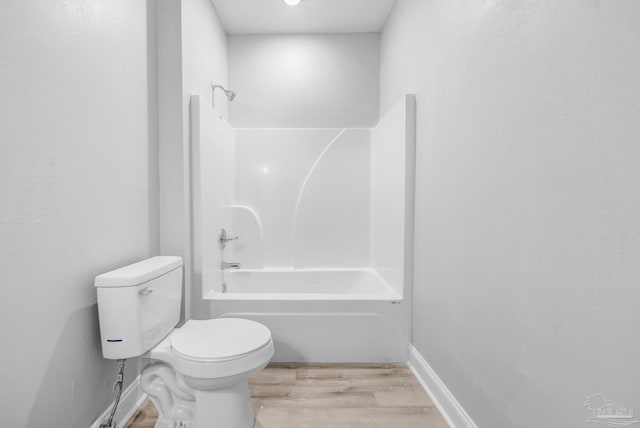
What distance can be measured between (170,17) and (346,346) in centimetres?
226

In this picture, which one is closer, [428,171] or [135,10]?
[135,10]

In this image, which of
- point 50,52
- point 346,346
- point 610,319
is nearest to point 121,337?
point 50,52

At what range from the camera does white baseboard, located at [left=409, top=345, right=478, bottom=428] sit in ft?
4.36

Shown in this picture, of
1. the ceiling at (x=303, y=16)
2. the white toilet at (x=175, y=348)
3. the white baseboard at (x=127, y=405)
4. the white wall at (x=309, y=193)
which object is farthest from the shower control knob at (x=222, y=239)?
the ceiling at (x=303, y=16)

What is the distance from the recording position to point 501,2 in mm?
1064

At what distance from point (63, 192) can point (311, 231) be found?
1995 millimetres

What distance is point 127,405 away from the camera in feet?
4.72

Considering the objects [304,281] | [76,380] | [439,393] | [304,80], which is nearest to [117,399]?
[76,380]

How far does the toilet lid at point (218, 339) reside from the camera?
4.03ft

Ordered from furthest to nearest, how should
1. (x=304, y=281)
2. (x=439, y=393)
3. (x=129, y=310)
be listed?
(x=304, y=281)
(x=439, y=393)
(x=129, y=310)

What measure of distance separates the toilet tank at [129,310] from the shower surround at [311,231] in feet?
1.86

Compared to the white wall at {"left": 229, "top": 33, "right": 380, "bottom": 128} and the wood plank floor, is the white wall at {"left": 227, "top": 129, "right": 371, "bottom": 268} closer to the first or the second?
the white wall at {"left": 229, "top": 33, "right": 380, "bottom": 128}

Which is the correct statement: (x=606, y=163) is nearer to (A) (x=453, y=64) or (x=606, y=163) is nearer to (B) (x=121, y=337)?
(A) (x=453, y=64)

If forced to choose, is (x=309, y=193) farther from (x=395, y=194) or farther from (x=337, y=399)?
(x=337, y=399)
